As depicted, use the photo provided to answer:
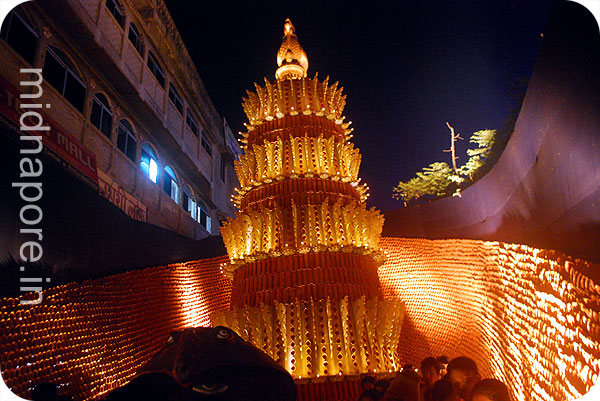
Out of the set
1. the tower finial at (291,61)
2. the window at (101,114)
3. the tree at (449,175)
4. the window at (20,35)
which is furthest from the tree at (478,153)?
the window at (20,35)

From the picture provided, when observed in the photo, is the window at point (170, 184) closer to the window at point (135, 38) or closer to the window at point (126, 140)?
the window at point (126, 140)

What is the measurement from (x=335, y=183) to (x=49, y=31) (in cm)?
765

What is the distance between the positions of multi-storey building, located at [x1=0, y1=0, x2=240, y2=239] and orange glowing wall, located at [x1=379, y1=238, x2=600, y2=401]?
7096 mm

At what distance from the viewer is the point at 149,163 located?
1398 cm

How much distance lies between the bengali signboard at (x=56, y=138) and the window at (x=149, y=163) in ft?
11.1

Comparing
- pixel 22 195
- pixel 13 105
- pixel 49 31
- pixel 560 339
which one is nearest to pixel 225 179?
pixel 49 31

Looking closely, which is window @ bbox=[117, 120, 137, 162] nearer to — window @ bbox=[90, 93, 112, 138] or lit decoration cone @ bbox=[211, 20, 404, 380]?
window @ bbox=[90, 93, 112, 138]

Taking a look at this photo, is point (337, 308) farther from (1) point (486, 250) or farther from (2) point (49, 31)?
(2) point (49, 31)

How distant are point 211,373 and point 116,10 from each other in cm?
1268

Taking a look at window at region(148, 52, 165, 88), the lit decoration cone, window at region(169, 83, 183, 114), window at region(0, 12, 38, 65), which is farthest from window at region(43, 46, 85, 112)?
window at region(169, 83, 183, 114)

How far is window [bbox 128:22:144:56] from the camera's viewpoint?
42.9 feet

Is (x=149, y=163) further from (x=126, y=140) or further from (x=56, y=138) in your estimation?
(x=56, y=138)

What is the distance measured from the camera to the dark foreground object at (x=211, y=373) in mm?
2617

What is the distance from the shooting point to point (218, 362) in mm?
2717
